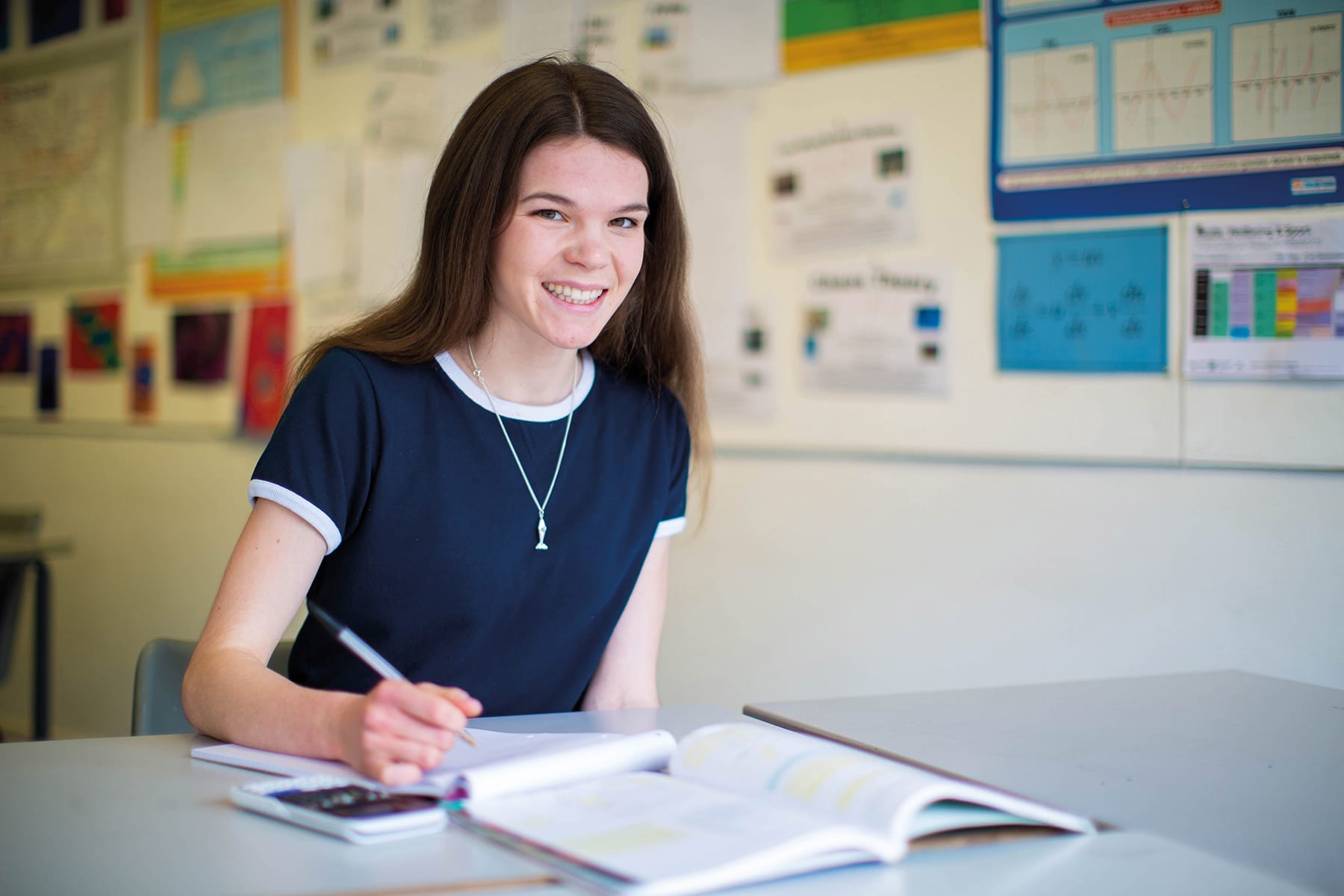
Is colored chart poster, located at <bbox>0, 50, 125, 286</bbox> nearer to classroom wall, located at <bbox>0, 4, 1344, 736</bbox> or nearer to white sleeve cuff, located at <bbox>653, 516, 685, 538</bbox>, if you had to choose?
classroom wall, located at <bbox>0, 4, 1344, 736</bbox>

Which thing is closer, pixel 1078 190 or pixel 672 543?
pixel 1078 190

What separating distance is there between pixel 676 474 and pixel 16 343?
325 centimetres

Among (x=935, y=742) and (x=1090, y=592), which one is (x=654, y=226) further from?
(x=1090, y=592)

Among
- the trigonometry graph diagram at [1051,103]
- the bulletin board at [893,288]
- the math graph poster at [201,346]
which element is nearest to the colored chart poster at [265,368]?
the math graph poster at [201,346]

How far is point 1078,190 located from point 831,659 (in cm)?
95

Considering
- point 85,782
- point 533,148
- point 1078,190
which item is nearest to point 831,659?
point 1078,190

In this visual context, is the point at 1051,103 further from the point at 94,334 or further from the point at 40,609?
the point at 94,334

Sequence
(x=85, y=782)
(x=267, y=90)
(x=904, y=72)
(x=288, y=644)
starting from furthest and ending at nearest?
(x=267, y=90)
(x=904, y=72)
(x=288, y=644)
(x=85, y=782)

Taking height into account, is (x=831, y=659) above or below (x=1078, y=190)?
below

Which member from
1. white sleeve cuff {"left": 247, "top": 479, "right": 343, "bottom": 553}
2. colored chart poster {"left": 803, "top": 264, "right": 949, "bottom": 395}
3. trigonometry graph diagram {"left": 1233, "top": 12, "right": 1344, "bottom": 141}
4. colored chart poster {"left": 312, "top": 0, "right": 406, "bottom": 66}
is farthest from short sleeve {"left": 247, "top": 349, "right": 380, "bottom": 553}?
colored chart poster {"left": 312, "top": 0, "right": 406, "bottom": 66}

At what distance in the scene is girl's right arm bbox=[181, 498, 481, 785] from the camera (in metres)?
0.91

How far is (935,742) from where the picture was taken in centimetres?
114

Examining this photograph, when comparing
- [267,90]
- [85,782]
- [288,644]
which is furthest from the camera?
[267,90]

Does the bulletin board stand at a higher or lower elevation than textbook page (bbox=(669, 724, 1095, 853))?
higher
